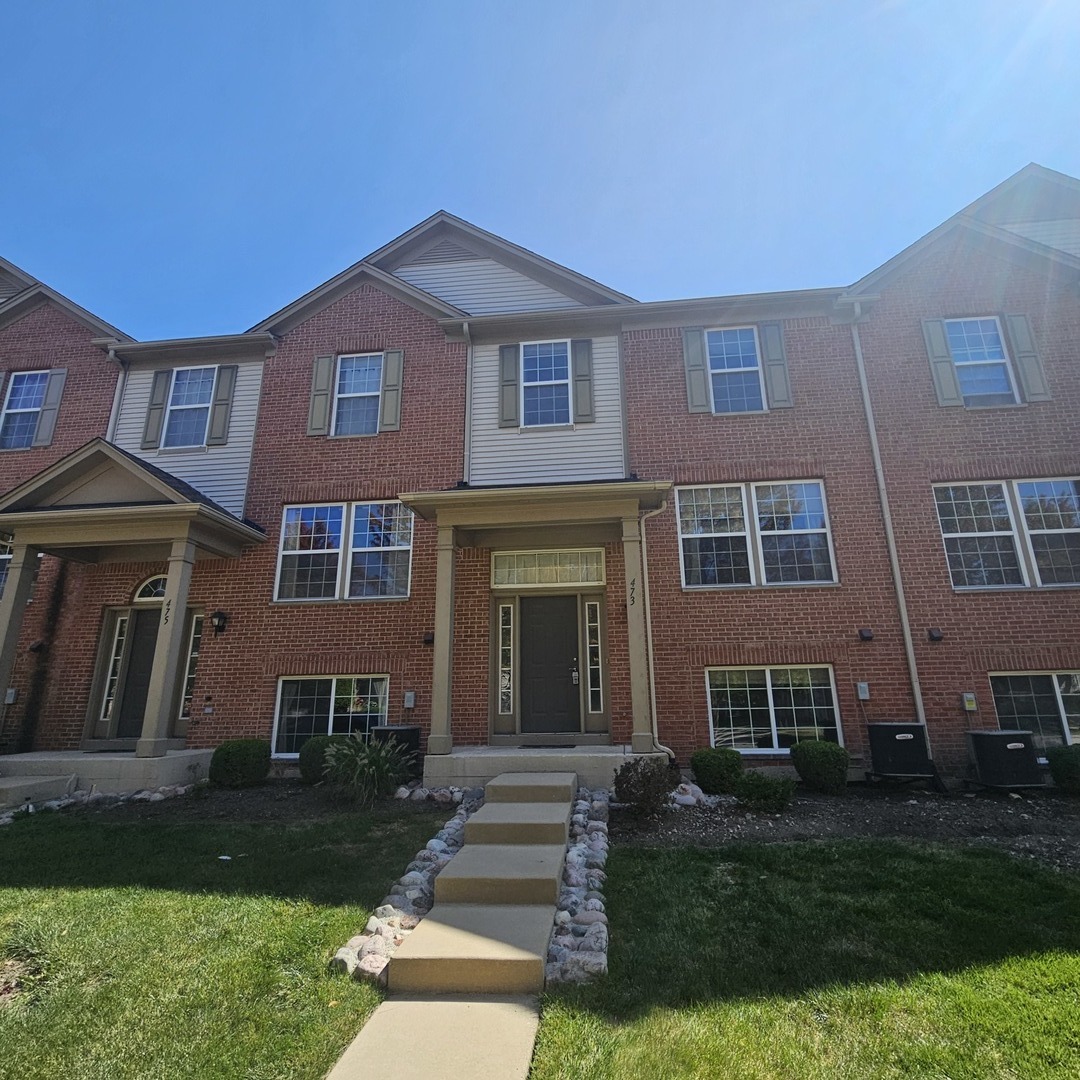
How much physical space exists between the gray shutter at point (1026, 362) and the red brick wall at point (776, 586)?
2.48 m

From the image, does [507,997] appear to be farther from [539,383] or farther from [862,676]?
[539,383]

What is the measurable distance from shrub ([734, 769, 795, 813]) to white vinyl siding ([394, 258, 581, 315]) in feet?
28.2

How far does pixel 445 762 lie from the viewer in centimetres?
764

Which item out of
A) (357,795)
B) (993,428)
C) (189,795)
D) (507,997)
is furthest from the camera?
(993,428)

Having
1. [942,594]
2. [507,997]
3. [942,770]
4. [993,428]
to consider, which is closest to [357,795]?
[507,997]

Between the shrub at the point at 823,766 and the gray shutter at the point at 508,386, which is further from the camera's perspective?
the gray shutter at the point at 508,386

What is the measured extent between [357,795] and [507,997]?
4.48 metres

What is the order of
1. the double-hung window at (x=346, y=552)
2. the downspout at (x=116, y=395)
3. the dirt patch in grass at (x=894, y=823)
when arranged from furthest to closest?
the downspout at (x=116, y=395), the double-hung window at (x=346, y=552), the dirt patch in grass at (x=894, y=823)

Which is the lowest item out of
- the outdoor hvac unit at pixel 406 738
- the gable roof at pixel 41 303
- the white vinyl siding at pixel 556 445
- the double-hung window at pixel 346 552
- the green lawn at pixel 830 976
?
the green lawn at pixel 830 976

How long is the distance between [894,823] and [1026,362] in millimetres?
7783

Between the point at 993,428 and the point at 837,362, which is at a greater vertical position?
the point at 837,362

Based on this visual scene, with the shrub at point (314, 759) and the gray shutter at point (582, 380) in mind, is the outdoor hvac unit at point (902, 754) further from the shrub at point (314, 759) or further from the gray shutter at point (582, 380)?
the shrub at point (314, 759)

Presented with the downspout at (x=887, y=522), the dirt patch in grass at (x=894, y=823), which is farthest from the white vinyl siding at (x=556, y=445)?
the dirt patch in grass at (x=894, y=823)

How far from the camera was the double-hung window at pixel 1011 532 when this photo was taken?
8.98 metres
